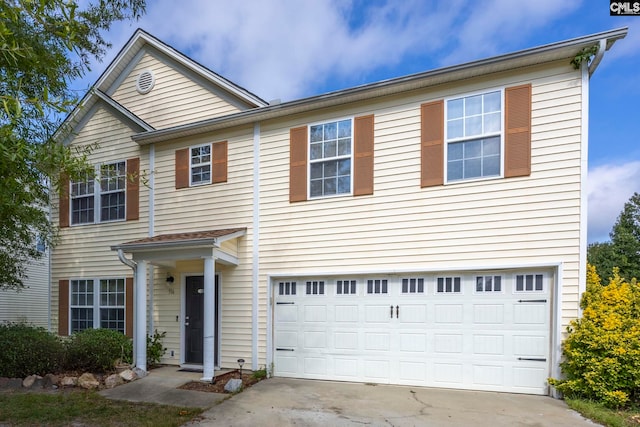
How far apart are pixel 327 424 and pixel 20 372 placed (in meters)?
6.66

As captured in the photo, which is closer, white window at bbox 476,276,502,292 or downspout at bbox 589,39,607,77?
downspout at bbox 589,39,607,77

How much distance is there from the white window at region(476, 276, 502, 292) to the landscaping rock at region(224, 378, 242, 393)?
4447mm

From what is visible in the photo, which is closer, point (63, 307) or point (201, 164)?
point (201, 164)

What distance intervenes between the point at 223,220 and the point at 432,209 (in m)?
4.51

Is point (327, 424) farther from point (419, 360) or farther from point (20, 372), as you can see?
point (20, 372)

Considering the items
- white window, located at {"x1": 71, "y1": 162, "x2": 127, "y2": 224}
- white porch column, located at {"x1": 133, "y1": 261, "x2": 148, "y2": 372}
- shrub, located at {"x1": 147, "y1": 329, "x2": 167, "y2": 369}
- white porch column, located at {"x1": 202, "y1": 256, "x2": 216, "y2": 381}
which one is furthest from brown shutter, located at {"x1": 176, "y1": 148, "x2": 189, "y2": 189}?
shrub, located at {"x1": 147, "y1": 329, "x2": 167, "y2": 369}

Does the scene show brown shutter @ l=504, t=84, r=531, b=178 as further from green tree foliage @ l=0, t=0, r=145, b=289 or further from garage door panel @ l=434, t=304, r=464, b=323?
green tree foliage @ l=0, t=0, r=145, b=289

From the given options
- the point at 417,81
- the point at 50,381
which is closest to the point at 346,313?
the point at 417,81

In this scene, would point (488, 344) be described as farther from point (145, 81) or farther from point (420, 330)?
point (145, 81)

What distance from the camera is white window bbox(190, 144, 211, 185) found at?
9195 millimetres

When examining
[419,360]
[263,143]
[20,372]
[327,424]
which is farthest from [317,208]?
[20,372]

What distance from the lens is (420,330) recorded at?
7.05 metres

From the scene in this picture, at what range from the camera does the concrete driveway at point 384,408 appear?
5.27 m

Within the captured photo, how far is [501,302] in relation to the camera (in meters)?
6.61
